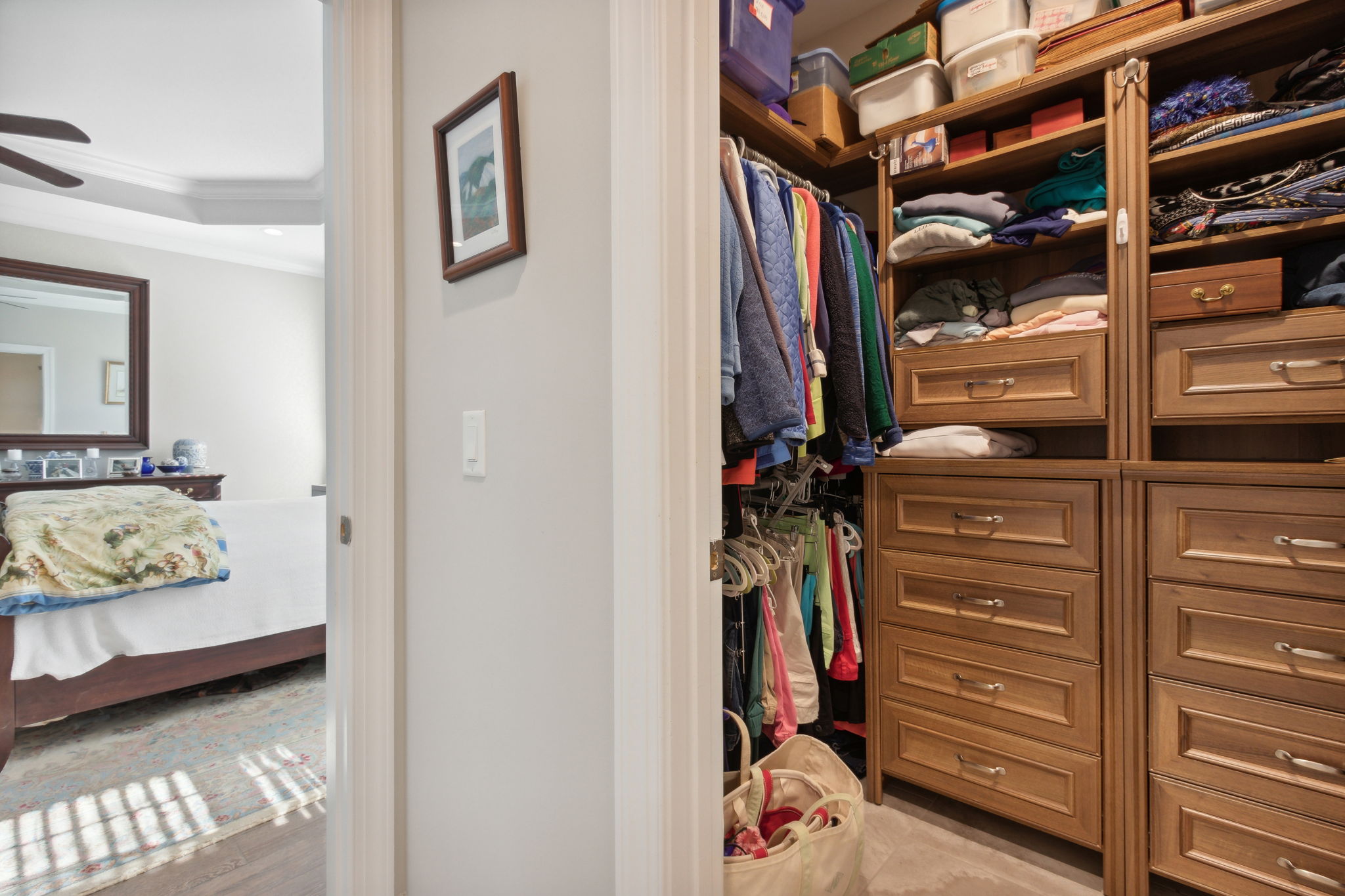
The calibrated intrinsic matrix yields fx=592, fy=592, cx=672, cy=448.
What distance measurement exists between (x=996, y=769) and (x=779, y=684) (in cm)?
67

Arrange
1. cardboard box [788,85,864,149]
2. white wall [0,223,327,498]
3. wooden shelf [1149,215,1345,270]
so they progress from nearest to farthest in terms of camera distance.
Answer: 1. wooden shelf [1149,215,1345,270]
2. cardboard box [788,85,864,149]
3. white wall [0,223,327,498]

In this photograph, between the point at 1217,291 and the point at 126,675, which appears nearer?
the point at 1217,291

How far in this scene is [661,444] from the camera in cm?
72

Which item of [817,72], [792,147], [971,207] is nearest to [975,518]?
[971,207]

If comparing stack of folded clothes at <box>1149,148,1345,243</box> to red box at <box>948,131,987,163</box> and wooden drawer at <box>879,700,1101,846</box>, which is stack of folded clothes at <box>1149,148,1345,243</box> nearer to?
red box at <box>948,131,987,163</box>

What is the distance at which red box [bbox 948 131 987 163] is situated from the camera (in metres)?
1.72

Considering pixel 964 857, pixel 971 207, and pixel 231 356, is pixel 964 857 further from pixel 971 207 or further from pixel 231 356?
pixel 231 356

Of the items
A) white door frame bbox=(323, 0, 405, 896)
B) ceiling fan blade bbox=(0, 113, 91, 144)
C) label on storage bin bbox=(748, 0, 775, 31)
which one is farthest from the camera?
ceiling fan blade bbox=(0, 113, 91, 144)

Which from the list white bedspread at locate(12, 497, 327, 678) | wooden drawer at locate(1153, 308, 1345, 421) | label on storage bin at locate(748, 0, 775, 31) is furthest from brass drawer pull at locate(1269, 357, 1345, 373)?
white bedspread at locate(12, 497, 327, 678)

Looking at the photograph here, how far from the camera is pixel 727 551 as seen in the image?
1.46 m

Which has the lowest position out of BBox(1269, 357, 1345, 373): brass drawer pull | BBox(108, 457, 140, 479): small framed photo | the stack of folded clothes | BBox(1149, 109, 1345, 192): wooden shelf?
BBox(108, 457, 140, 479): small framed photo

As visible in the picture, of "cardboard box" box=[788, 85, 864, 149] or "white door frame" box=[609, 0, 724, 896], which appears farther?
"cardboard box" box=[788, 85, 864, 149]

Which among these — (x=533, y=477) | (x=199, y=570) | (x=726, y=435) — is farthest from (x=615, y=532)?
(x=199, y=570)

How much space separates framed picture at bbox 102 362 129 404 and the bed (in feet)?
8.30
